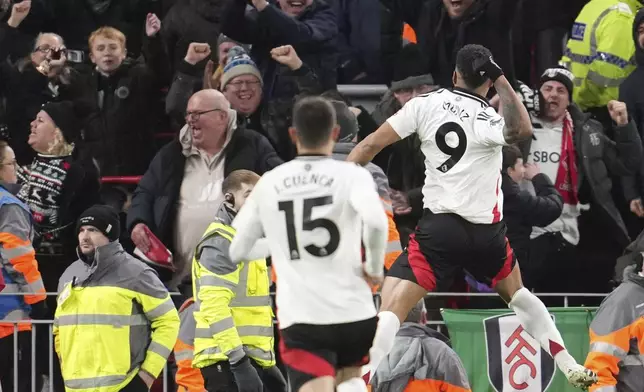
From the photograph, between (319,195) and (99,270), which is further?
(99,270)

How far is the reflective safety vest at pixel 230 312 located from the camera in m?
9.79

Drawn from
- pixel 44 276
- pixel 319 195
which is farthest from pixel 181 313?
pixel 319 195

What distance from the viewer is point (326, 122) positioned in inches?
307

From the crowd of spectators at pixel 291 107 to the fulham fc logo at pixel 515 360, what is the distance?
162 centimetres

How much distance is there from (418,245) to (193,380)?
2025 mm

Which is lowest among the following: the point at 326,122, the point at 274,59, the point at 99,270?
the point at 99,270

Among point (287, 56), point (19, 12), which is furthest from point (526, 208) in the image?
point (19, 12)

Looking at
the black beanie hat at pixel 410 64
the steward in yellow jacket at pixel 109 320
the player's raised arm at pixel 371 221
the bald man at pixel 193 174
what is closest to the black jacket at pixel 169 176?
the bald man at pixel 193 174

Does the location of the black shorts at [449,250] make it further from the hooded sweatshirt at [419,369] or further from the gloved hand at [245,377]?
the gloved hand at [245,377]

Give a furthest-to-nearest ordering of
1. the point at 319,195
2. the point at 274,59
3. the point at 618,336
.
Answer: the point at 274,59 → the point at 618,336 → the point at 319,195

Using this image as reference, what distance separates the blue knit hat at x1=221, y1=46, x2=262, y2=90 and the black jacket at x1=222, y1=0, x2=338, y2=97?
0.28 meters

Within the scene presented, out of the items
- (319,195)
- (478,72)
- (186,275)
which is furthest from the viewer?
(186,275)

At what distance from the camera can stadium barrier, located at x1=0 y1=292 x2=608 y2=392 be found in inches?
419

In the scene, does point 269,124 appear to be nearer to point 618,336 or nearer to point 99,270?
point 99,270
